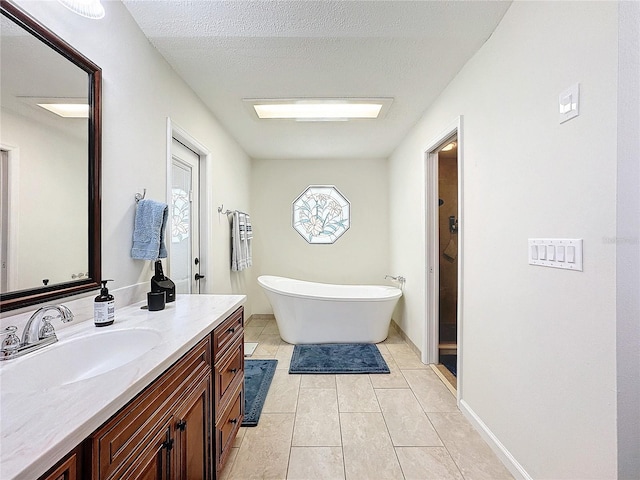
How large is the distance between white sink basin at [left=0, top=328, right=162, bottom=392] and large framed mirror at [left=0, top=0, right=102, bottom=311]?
0.20 metres

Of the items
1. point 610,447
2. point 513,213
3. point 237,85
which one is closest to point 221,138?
point 237,85

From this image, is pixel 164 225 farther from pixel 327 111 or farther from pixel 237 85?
pixel 327 111

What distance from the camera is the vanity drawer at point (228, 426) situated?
4.58 ft

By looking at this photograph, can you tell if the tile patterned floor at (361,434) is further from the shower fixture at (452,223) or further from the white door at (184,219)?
the shower fixture at (452,223)

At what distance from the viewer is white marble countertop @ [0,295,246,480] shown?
522mm

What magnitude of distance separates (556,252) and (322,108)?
221 centimetres

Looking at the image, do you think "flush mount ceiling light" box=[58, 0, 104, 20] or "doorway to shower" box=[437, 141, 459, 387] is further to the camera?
"doorway to shower" box=[437, 141, 459, 387]

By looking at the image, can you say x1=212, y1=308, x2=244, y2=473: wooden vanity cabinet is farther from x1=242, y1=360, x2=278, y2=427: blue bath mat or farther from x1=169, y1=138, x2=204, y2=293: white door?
x1=169, y1=138, x2=204, y2=293: white door

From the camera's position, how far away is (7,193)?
0.96 m

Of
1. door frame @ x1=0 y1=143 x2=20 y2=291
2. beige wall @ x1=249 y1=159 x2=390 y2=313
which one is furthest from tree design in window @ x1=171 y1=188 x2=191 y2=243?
beige wall @ x1=249 y1=159 x2=390 y2=313

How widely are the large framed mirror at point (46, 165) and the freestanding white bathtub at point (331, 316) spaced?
83.5 inches

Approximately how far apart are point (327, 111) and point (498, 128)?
1.61 m

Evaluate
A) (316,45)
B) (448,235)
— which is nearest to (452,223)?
(448,235)

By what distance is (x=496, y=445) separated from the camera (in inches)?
63.9
